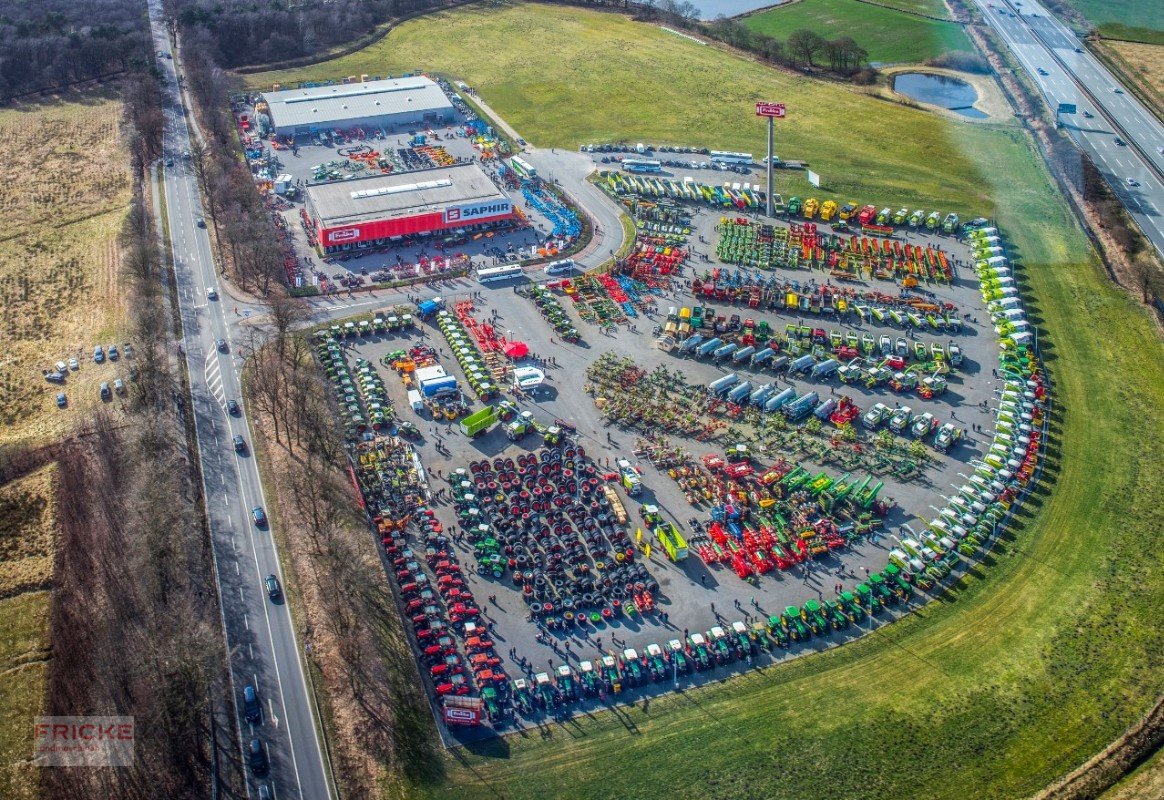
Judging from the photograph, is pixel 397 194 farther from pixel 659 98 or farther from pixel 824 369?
pixel 824 369

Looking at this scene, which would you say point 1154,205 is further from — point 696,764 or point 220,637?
point 220,637

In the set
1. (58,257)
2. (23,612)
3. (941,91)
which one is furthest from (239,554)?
(941,91)

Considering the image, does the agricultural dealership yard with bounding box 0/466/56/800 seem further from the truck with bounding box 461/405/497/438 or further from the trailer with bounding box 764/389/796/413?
the trailer with bounding box 764/389/796/413

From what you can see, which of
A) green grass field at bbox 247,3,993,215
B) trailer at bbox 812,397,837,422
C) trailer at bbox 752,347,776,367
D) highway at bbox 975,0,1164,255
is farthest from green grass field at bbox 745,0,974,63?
trailer at bbox 812,397,837,422

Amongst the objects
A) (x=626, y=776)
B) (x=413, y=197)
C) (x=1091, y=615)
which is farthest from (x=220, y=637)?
(x=413, y=197)

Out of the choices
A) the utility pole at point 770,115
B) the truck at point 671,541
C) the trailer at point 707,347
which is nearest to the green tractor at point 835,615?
the truck at point 671,541

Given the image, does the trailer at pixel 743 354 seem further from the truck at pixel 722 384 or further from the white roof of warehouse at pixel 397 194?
the white roof of warehouse at pixel 397 194
